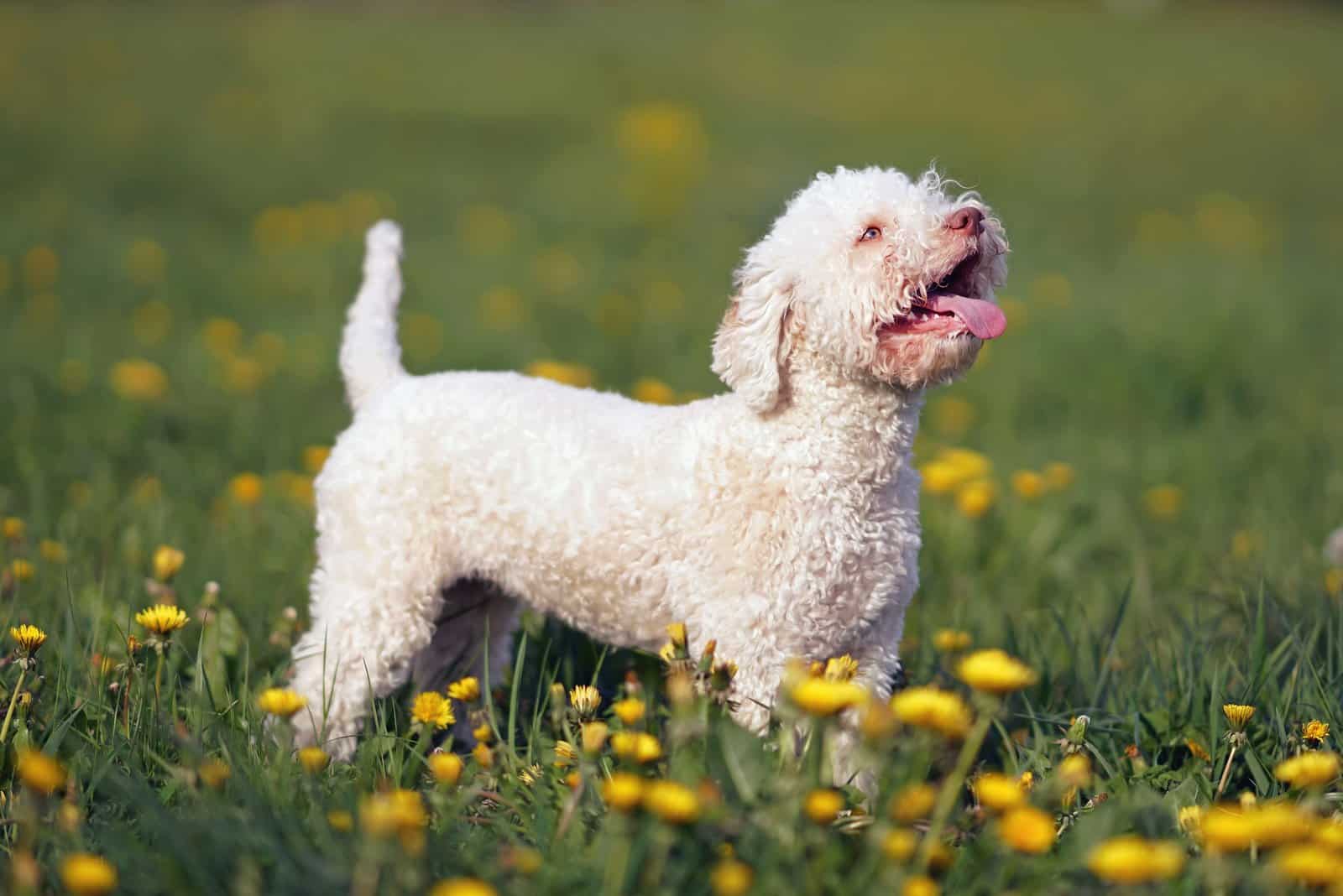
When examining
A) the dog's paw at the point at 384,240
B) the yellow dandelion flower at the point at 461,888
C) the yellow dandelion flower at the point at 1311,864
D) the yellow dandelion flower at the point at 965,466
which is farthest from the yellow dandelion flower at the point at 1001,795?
the yellow dandelion flower at the point at 965,466

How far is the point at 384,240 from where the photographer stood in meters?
3.40

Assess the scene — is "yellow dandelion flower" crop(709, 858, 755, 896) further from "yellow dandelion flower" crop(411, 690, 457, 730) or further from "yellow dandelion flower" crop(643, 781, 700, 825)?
"yellow dandelion flower" crop(411, 690, 457, 730)

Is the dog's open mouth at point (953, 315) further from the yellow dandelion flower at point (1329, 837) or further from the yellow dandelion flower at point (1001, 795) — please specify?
the yellow dandelion flower at point (1329, 837)

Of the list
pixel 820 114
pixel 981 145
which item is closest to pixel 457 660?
pixel 981 145

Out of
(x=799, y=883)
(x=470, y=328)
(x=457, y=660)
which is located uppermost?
(x=470, y=328)

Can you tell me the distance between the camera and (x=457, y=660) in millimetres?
3463

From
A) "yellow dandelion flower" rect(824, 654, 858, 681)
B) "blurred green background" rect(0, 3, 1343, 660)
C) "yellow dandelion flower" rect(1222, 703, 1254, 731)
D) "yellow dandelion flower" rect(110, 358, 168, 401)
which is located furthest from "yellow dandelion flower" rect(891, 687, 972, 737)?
"yellow dandelion flower" rect(110, 358, 168, 401)

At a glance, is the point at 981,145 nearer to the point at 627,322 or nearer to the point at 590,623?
the point at 627,322

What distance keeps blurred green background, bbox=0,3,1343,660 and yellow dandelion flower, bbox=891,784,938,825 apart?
2227 millimetres

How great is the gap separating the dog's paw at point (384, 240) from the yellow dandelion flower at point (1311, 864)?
101 inches

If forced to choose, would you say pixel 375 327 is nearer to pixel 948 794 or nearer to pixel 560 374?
pixel 560 374

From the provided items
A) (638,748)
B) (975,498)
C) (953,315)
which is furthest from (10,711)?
(975,498)

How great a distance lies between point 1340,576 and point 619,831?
322 centimetres

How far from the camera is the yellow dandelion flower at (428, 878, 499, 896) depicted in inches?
62.9
